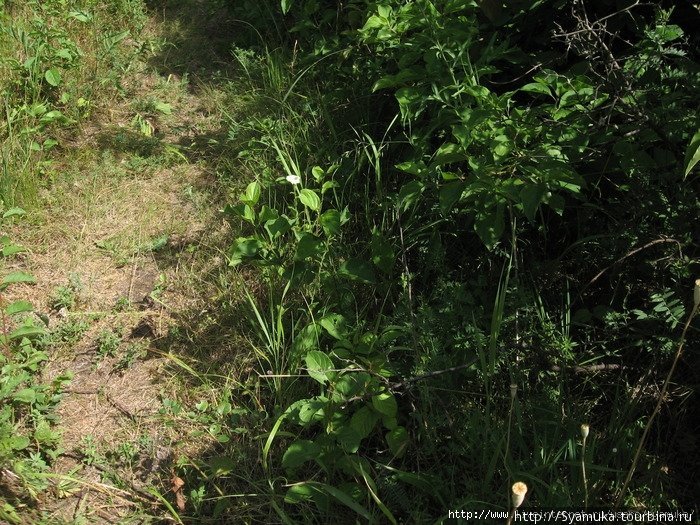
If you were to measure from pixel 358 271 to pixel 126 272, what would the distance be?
1.22 m

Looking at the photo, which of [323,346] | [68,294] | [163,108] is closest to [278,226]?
[323,346]

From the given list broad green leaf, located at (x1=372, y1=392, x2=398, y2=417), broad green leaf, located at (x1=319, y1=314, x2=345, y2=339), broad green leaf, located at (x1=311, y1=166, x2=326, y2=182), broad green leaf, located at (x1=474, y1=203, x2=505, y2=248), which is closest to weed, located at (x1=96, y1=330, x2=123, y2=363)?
broad green leaf, located at (x1=319, y1=314, x2=345, y2=339)

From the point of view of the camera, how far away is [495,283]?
2.89m

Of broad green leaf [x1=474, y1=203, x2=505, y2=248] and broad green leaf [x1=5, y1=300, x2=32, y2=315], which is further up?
broad green leaf [x1=474, y1=203, x2=505, y2=248]

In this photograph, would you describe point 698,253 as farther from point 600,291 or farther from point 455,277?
point 455,277

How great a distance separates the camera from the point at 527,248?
2943 millimetres

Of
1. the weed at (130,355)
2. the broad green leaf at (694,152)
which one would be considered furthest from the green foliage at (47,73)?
the broad green leaf at (694,152)

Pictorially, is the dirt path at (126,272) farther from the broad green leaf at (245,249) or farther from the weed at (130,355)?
the broad green leaf at (245,249)

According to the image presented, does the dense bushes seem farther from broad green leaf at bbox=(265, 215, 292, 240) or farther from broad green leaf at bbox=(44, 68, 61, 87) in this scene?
broad green leaf at bbox=(44, 68, 61, 87)

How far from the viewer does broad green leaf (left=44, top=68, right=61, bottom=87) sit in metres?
3.93

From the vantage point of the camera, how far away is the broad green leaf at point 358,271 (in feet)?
9.36

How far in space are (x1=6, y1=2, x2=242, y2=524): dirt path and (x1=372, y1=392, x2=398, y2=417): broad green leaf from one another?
0.79m

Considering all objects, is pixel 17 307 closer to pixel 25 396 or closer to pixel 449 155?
pixel 25 396

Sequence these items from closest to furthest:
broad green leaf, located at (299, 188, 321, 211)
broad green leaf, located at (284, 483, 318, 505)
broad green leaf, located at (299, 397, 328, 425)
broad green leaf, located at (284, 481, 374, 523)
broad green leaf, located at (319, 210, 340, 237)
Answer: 1. broad green leaf, located at (284, 481, 374, 523)
2. broad green leaf, located at (284, 483, 318, 505)
3. broad green leaf, located at (299, 397, 328, 425)
4. broad green leaf, located at (319, 210, 340, 237)
5. broad green leaf, located at (299, 188, 321, 211)
